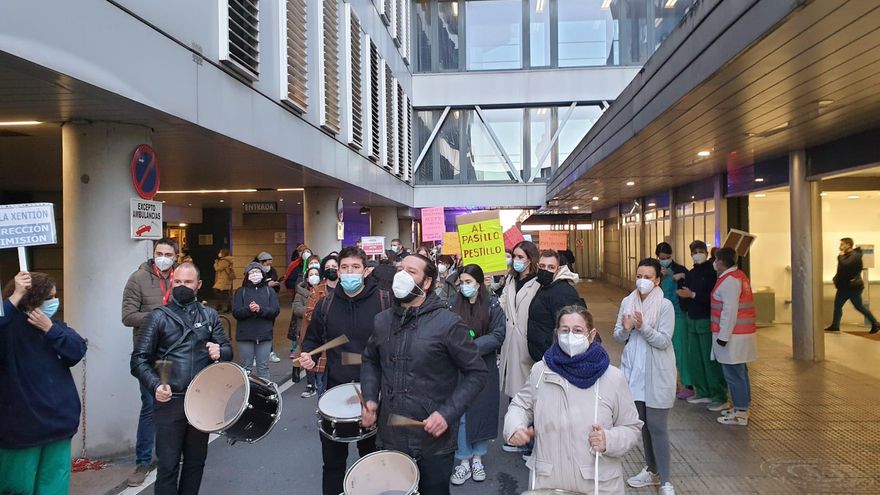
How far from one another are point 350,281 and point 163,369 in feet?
4.61

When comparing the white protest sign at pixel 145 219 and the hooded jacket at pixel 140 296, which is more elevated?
the white protest sign at pixel 145 219

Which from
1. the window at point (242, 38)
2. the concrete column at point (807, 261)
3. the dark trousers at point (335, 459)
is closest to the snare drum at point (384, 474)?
the dark trousers at point (335, 459)

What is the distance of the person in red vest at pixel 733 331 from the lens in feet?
21.0

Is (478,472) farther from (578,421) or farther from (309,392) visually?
(309,392)

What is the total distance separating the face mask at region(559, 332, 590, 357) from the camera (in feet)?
9.82

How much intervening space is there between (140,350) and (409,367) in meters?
2.00

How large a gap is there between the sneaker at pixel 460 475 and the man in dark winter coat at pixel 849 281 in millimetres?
10645

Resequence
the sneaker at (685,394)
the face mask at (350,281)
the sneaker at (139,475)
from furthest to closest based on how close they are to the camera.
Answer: the sneaker at (685,394), the sneaker at (139,475), the face mask at (350,281)

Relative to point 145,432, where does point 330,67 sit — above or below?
above

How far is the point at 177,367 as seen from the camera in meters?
4.16

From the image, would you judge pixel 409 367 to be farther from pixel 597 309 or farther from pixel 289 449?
pixel 597 309

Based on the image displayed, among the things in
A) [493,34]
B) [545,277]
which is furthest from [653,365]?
[493,34]

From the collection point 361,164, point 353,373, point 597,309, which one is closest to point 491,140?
point 597,309

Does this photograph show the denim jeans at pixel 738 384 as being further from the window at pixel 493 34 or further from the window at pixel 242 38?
the window at pixel 493 34
